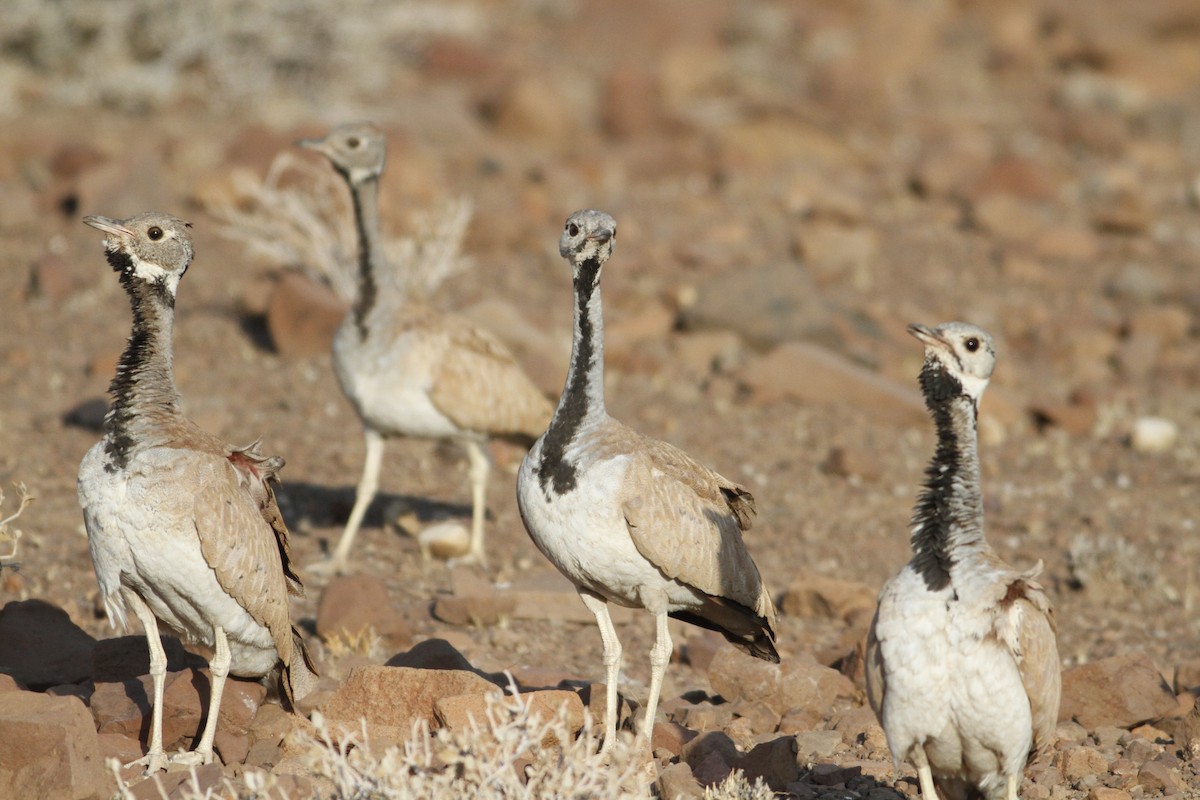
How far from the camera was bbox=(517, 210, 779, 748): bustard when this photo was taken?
5.52m

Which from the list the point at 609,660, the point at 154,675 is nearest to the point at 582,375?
the point at 609,660

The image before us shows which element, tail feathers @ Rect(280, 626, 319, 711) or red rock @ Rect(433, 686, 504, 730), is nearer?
red rock @ Rect(433, 686, 504, 730)

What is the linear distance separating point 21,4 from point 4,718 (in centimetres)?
1209

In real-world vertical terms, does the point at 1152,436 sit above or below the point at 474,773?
above

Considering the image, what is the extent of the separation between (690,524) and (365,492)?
336 centimetres

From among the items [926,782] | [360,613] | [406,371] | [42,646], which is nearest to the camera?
[926,782]

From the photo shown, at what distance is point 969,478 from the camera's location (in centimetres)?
492

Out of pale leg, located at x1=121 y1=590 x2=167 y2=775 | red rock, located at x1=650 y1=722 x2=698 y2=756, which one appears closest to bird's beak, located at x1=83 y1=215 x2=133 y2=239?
pale leg, located at x1=121 y1=590 x2=167 y2=775

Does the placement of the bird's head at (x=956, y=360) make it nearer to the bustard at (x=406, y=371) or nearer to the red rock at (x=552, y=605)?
the red rock at (x=552, y=605)

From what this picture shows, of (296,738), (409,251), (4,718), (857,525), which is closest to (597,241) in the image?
(296,738)

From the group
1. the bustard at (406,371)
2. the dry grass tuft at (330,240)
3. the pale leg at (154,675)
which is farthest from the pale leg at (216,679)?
Answer: the dry grass tuft at (330,240)

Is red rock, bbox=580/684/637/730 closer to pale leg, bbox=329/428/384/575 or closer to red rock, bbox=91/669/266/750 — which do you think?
red rock, bbox=91/669/266/750

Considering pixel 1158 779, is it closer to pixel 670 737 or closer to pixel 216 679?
pixel 670 737

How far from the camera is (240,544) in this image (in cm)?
538
